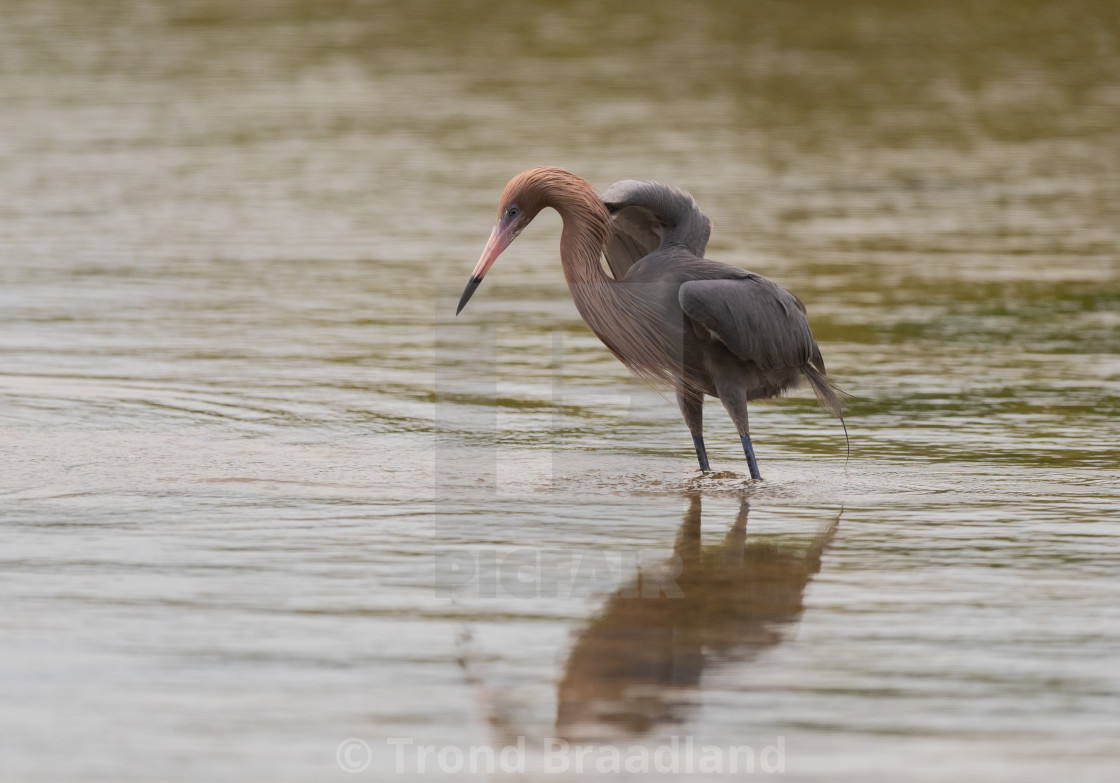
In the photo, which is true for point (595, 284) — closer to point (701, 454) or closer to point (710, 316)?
point (710, 316)

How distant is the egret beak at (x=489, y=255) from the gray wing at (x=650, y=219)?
502mm

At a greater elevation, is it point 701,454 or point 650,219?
point 650,219

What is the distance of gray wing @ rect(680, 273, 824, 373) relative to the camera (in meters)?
6.80

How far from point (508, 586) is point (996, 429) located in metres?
3.25

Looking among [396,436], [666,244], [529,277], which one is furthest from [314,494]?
[529,277]

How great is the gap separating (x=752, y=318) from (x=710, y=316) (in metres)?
0.19

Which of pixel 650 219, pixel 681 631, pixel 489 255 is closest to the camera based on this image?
pixel 681 631

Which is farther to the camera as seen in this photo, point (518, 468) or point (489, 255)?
point (518, 468)

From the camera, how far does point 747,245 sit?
12742mm

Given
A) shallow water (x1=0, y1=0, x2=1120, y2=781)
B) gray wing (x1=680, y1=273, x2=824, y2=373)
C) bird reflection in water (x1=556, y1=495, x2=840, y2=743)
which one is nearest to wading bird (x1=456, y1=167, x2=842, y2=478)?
gray wing (x1=680, y1=273, x2=824, y2=373)

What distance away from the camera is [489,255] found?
6719 mm

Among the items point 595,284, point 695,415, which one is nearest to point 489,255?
point 595,284

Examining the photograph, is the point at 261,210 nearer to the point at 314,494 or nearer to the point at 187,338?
the point at 187,338

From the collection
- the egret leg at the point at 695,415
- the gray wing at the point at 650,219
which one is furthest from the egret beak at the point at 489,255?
the egret leg at the point at 695,415
